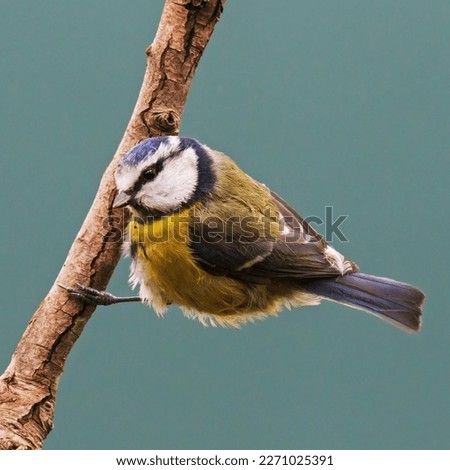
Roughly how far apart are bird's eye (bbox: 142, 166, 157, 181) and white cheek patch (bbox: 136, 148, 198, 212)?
0.04 feet

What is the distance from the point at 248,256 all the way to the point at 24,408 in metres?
0.55

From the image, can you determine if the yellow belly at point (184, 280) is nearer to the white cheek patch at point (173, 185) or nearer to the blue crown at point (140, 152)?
the white cheek patch at point (173, 185)

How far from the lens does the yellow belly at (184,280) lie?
1.60 meters

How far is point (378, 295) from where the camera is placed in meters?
1.66

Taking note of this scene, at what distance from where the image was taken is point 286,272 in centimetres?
166

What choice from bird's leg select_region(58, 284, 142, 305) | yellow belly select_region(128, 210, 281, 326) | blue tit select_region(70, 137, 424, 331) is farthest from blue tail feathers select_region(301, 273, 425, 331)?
bird's leg select_region(58, 284, 142, 305)

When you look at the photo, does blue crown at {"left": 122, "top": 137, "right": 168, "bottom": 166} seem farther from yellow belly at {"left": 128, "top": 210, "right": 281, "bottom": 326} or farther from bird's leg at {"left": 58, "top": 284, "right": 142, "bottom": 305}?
bird's leg at {"left": 58, "top": 284, "right": 142, "bottom": 305}

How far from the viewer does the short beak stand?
59.2 inches

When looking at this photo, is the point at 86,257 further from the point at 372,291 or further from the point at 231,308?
the point at 372,291

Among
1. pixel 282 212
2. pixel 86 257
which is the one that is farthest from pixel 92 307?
pixel 282 212

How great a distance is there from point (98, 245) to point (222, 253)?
26cm

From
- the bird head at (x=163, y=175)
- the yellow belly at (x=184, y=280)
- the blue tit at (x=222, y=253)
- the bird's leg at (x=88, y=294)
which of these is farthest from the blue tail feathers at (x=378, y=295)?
the bird's leg at (x=88, y=294)
